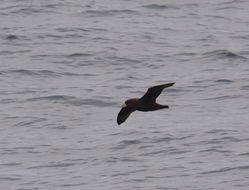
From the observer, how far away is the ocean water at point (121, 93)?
19406 millimetres

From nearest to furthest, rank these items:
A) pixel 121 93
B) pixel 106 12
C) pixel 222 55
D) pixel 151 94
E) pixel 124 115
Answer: pixel 151 94, pixel 124 115, pixel 121 93, pixel 222 55, pixel 106 12

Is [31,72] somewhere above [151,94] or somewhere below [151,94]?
below

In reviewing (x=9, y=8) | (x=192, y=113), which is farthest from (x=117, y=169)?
(x=9, y=8)

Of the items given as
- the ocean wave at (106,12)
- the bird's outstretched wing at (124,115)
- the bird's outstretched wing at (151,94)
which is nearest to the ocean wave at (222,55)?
the ocean wave at (106,12)

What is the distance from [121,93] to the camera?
79.9 ft

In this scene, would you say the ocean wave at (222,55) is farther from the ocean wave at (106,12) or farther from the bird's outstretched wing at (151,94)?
the bird's outstretched wing at (151,94)

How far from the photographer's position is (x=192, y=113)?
23047 millimetres

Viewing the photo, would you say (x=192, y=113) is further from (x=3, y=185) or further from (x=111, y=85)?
(x=3, y=185)

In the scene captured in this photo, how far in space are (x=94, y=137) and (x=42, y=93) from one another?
3.48m

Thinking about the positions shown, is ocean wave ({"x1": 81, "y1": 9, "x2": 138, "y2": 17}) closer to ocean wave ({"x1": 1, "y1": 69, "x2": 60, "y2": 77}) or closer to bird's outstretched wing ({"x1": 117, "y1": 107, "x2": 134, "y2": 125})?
ocean wave ({"x1": 1, "y1": 69, "x2": 60, "y2": 77})

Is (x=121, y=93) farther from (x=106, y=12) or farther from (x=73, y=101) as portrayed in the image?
(x=106, y=12)

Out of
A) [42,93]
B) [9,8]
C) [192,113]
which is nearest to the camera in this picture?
[192,113]

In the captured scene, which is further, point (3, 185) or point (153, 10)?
point (153, 10)

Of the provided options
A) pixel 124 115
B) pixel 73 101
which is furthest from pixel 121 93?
pixel 124 115
